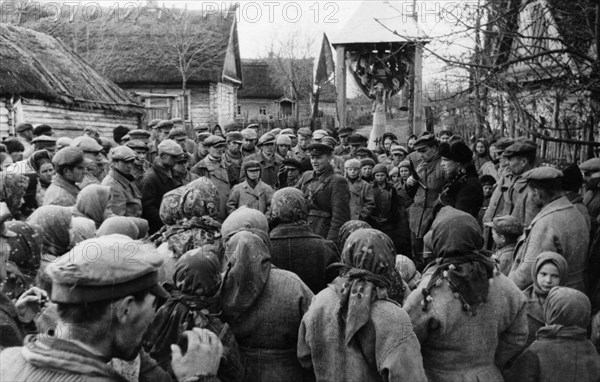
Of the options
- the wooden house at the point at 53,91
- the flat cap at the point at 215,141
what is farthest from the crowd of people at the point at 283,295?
the wooden house at the point at 53,91

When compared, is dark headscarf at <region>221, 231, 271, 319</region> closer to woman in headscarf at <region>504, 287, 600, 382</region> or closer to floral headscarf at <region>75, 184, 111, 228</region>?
woman in headscarf at <region>504, 287, 600, 382</region>

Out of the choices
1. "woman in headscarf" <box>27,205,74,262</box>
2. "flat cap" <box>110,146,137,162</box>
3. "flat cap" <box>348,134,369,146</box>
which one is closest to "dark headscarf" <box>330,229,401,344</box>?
"woman in headscarf" <box>27,205,74,262</box>

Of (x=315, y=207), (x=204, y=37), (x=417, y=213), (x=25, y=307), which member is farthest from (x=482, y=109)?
(x=204, y=37)

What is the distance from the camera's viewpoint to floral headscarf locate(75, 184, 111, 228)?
5.19 meters

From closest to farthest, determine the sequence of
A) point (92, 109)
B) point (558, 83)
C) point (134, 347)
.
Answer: point (134, 347), point (558, 83), point (92, 109)

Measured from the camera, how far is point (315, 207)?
728 cm

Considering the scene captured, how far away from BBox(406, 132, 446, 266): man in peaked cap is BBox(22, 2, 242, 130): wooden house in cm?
2472

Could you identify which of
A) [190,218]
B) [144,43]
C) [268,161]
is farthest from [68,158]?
[144,43]

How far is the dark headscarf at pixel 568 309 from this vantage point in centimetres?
363

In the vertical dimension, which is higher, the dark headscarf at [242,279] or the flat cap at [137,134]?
the flat cap at [137,134]

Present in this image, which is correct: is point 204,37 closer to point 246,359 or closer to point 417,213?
point 417,213

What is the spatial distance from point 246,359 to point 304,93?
4744 cm

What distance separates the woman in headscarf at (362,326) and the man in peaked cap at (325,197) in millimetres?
3557

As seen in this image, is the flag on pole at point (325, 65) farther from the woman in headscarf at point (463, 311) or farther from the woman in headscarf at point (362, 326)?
the woman in headscarf at point (362, 326)
